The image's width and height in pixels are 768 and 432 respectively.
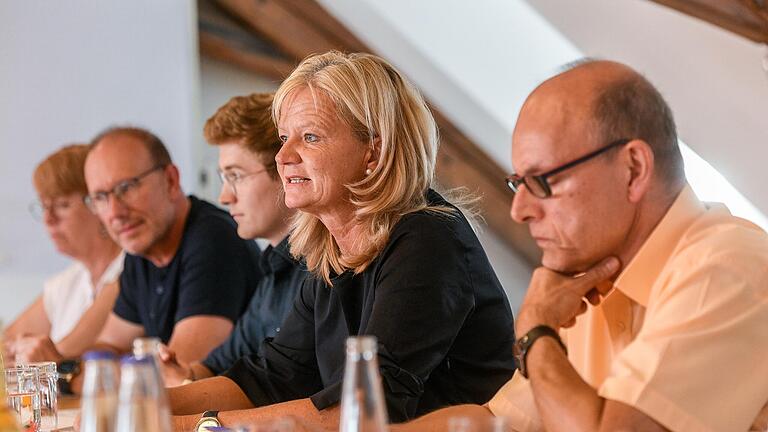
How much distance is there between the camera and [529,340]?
162cm

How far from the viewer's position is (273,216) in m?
3.01

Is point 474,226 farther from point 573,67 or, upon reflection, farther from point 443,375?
point 573,67

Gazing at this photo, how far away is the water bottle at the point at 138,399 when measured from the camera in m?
1.01

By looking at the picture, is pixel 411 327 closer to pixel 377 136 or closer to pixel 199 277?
pixel 377 136

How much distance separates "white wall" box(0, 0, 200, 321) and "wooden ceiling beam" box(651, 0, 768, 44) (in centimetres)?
267

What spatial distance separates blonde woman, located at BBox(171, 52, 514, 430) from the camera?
6.49ft

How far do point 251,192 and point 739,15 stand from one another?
1304 mm

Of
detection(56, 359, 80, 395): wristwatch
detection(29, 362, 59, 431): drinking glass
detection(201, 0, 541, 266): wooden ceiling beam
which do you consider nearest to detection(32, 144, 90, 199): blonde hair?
detection(56, 359, 80, 395): wristwatch

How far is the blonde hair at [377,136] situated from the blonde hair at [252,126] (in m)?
0.68

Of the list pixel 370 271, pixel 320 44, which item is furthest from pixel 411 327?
pixel 320 44

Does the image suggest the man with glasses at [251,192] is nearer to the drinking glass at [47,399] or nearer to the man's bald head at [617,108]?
the drinking glass at [47,399]

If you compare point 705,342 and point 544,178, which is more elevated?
point 544,178

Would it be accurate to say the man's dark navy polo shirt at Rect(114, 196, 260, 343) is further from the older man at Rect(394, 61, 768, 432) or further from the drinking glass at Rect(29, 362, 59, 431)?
the older man at Rect(394, 61, 768, 432)

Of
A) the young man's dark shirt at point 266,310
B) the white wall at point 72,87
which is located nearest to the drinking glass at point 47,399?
the young man's dark shirt at point 266,310
